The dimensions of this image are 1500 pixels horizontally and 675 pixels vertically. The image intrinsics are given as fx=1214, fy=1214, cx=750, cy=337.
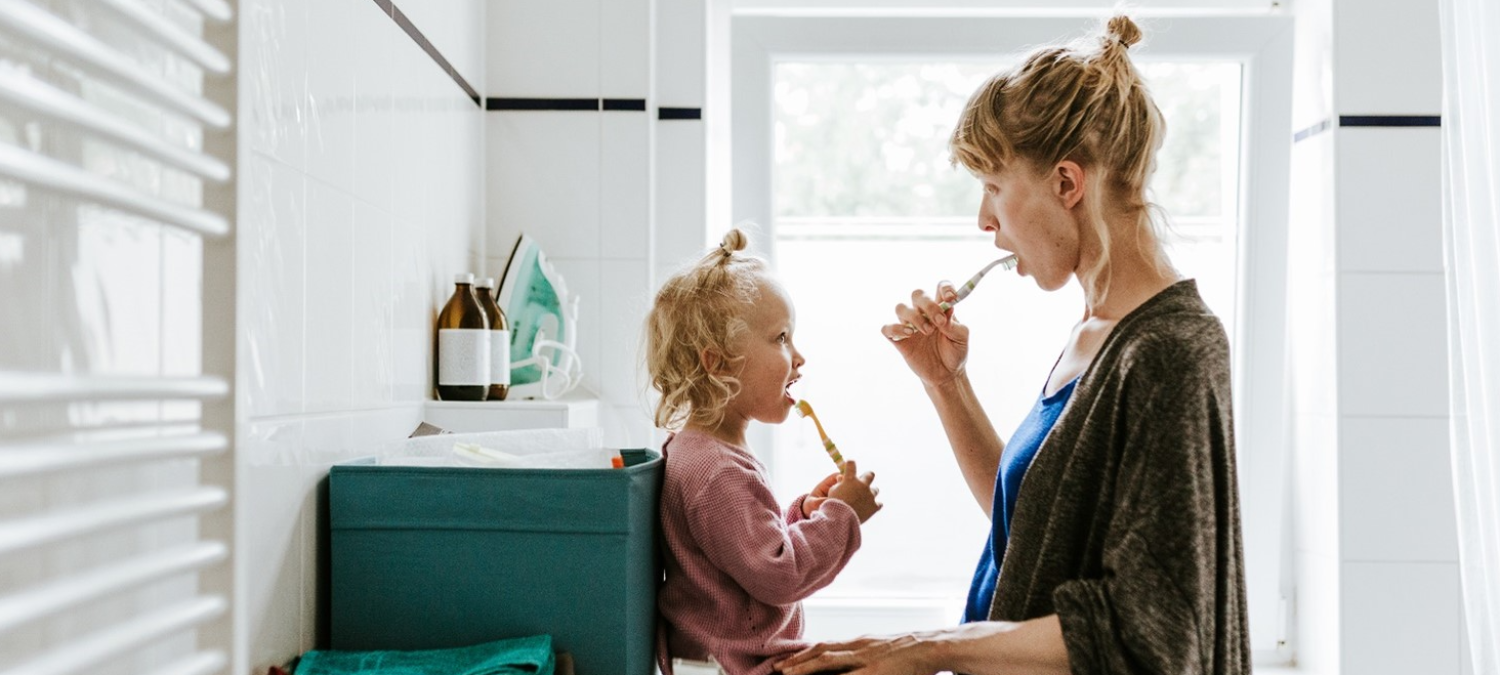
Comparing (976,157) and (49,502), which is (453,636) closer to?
(49,502)

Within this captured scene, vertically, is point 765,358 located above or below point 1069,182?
below

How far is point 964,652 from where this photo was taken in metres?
1.21

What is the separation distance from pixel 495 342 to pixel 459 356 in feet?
0.31

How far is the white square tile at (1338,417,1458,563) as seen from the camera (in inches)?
88.9

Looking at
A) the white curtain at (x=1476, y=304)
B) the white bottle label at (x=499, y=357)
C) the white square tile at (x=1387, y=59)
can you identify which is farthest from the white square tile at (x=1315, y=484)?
the white bottle label at (x=499, y=357)

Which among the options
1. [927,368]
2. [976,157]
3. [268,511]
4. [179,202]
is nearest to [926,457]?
[927,368]

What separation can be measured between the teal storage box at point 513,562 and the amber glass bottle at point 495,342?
614 mm

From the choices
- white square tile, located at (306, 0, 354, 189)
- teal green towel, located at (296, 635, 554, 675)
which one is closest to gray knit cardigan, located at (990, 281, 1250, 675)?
teal green towel, located at (296, 635, 554, 675)

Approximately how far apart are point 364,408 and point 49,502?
2.53 feet

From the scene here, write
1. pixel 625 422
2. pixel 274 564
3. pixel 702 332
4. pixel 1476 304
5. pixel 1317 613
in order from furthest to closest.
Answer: pixel 1317 613, pixel 625 422, pixel 1476 304, pixel 702 332, pixel 274 564

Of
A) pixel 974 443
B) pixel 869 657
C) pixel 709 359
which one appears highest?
pixel 709 359

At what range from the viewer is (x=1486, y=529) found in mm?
1935

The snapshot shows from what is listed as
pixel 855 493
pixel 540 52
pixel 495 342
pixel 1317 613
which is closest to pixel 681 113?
pixel 540 52

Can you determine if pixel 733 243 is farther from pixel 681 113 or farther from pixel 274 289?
pixel 681 113
